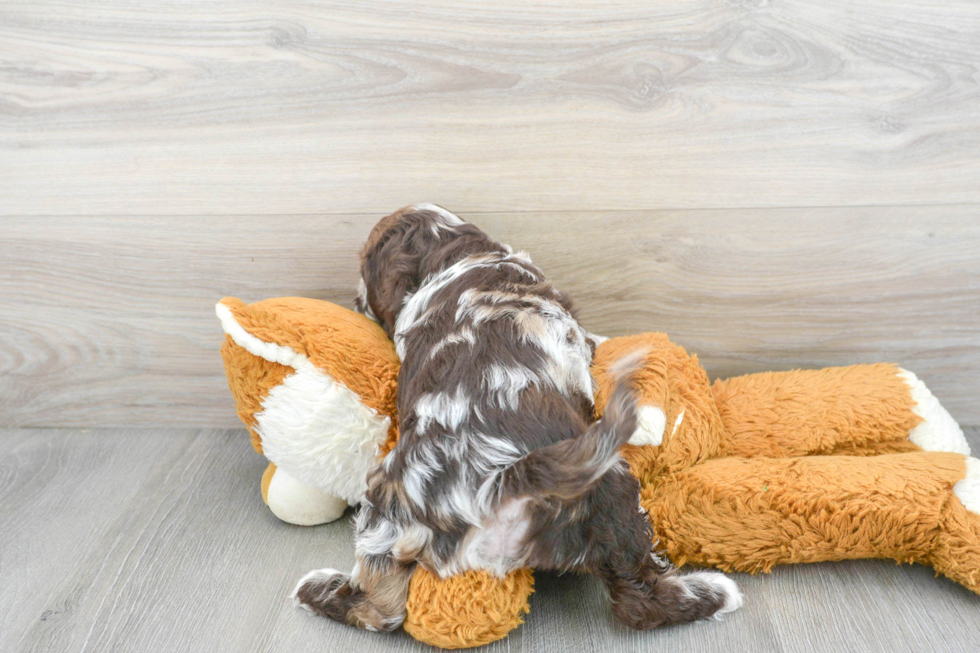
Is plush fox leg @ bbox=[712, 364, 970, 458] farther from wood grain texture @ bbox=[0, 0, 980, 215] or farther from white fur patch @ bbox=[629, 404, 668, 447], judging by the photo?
wood grain texture @ bbox=[0, 0, 980, 215]

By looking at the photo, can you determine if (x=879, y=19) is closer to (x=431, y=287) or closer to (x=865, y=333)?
(x=865, y=333)

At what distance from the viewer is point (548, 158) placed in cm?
168

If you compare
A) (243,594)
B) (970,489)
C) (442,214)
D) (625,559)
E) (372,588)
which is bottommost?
(243,594)

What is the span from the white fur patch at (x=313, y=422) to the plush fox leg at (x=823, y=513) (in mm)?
586

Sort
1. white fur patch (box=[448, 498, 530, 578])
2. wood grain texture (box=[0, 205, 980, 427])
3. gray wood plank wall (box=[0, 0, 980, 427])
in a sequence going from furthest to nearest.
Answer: wood grain texture (box=[0, 205, 980, 427]) → gray wood plank wall (box=[0, 0, 980, 427]) → white fur patch (box=[448, 498, 530, 578])

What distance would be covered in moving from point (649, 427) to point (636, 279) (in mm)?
572

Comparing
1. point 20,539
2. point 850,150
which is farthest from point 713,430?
point 20,539

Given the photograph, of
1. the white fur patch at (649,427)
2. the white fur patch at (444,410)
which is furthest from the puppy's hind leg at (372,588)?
the white fur patch at (649,427)

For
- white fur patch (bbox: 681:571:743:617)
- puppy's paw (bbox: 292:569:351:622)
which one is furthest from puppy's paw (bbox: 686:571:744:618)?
puppy's paw (bbox: 292:569:351:622)

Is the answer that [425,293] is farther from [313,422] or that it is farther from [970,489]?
[970,489]

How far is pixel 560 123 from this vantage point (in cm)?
165

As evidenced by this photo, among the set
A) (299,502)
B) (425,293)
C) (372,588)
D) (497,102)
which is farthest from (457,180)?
(372,588)

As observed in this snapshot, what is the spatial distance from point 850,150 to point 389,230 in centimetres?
111

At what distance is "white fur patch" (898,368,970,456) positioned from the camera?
1.50m
